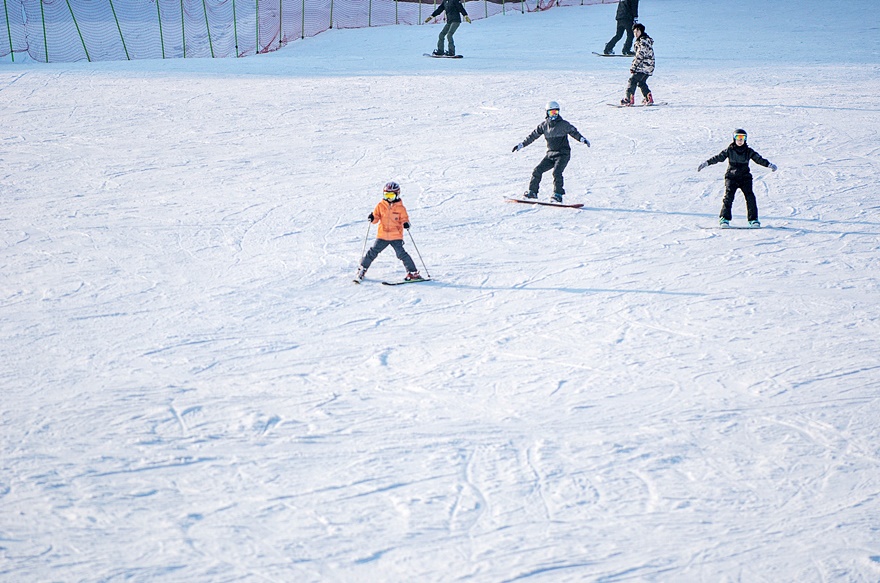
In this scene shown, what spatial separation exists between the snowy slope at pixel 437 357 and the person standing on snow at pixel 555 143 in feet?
1.59

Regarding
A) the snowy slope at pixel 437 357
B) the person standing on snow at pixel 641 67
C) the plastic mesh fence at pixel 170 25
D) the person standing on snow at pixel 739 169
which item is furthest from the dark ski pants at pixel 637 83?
the plastic mesh fence at pixel 170 25

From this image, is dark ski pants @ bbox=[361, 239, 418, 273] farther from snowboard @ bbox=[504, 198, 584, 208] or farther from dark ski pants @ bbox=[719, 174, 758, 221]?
dark ski pants @ bbox=[719, 174, 758, 221]

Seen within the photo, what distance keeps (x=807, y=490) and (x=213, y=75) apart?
53.3 feet

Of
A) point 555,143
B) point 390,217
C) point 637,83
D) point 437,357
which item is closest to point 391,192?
point 390,217

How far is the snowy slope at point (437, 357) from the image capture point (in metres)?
4.61

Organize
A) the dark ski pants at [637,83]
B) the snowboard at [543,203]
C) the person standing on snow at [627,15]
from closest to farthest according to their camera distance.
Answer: the snowboard at [543,203] → the dark ski pants at [637,83] → the person standing on snow at [627,15]

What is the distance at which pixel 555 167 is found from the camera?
→ 10.5 m

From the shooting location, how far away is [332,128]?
14477 mm

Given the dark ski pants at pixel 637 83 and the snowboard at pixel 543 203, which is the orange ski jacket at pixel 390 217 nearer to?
the snowboard at pixel 543 203

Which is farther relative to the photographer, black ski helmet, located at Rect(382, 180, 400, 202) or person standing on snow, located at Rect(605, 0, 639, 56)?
person standing on snow, located at Rect(605, 0, 639, 56)

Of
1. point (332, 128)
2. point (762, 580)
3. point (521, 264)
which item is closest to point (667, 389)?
point (762, 580)

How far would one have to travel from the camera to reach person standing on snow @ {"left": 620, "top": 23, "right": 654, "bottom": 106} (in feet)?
49.0

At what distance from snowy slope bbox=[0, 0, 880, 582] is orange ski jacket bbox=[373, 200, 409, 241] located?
1.69 ft

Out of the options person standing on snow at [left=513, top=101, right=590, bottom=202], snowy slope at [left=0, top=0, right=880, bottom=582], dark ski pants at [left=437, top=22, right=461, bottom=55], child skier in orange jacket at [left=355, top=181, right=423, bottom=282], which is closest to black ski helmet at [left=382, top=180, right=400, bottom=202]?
child skier in orange jacket at [left=355, top=181, right=423, bottom=282]
